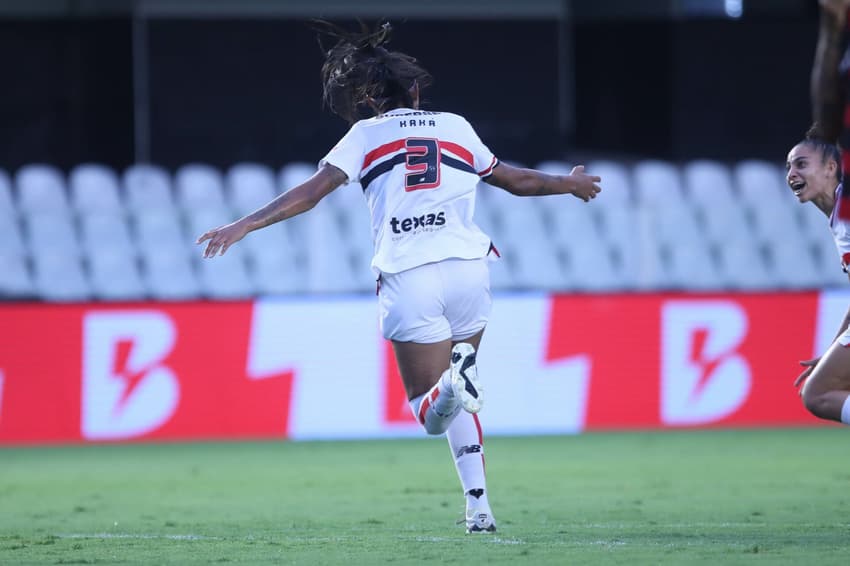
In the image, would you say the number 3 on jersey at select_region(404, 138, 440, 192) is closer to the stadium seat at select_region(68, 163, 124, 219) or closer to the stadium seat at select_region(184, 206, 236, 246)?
the stadium seat at select_region(184, 206, 236, 246)

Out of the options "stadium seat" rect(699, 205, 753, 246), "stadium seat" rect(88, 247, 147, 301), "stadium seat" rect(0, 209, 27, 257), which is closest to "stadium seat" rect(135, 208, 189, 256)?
"stadium seat" rect(88, 247, 147, 301)

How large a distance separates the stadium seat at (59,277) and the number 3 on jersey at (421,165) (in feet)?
22.8

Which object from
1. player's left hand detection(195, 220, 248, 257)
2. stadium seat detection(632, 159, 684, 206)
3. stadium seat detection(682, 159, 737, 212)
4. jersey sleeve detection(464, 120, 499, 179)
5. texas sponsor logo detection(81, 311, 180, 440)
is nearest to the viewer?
player's left hand detection(195, 220, 248, 257)

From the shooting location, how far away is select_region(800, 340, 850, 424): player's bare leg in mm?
6000

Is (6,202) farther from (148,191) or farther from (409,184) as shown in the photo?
(409,184)

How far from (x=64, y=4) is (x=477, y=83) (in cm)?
469

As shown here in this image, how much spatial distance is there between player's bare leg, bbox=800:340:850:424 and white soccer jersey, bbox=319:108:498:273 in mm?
1505

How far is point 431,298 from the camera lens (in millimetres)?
5902

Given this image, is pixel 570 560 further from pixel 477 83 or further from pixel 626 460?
pixel 477 83

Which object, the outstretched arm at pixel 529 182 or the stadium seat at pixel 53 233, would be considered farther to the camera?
the stadium seat at pixel 53 233

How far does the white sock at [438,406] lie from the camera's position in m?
5.67

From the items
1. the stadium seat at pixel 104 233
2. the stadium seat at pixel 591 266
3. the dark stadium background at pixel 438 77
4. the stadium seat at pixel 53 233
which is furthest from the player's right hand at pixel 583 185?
the dark stadium background at pixel 438 77

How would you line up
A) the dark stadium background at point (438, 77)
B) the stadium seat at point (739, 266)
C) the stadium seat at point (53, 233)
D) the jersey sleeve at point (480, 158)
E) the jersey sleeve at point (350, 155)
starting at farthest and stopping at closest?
1. the dark stadium background at point (438, 77)
2. the stadium seat at point (739, 266)
3. the stadium seat at point (53, 233)
4. the jersey sleeve at point (480, 158)
5. the jersey sleeve at point (350, 155)

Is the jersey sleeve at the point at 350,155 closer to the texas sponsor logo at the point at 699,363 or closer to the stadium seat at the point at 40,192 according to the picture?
the texas sponsor logo at the point at 699,363
